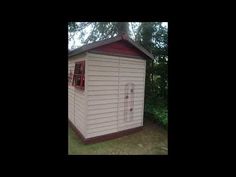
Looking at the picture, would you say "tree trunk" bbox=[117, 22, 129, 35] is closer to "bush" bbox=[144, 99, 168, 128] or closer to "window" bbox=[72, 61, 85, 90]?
"window" bbox=[72, 61, 85, 90]

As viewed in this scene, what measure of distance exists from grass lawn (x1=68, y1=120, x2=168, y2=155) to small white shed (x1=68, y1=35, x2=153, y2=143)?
0.10 meters

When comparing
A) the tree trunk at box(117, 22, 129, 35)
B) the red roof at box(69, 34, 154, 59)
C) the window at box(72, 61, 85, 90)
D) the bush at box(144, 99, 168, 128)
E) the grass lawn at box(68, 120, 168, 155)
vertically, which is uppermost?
the tree trunk at box(117, 22, 129, 35)

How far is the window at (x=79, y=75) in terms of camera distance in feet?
7.64

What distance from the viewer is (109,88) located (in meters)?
2.32

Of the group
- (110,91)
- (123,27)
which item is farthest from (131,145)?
(123,27)

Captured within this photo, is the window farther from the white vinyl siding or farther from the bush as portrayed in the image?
the bush

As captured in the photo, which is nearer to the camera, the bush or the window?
the bush

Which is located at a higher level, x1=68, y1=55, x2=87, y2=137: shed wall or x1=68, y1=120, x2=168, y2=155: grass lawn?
x1=68, y1=55, x2=87, y2=137: shed wall

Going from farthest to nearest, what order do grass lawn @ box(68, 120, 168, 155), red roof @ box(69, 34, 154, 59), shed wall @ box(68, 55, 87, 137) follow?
1. shed wall @ box(68, 55, 87, 137)
2. red roof @ box(69, 34, 154, 59)
3. grass lawn @ box(68, 120, 168, 155)

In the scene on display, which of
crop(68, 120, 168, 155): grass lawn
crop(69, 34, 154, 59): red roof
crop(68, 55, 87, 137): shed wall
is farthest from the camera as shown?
crop(68, 55, 87, 137): shed wall

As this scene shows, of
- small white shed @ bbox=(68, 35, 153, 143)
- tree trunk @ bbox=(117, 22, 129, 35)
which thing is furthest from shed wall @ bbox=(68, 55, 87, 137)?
tree trunk @ bbox=(117, 22, 129, 35)

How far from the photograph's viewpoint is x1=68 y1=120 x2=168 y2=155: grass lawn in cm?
199
